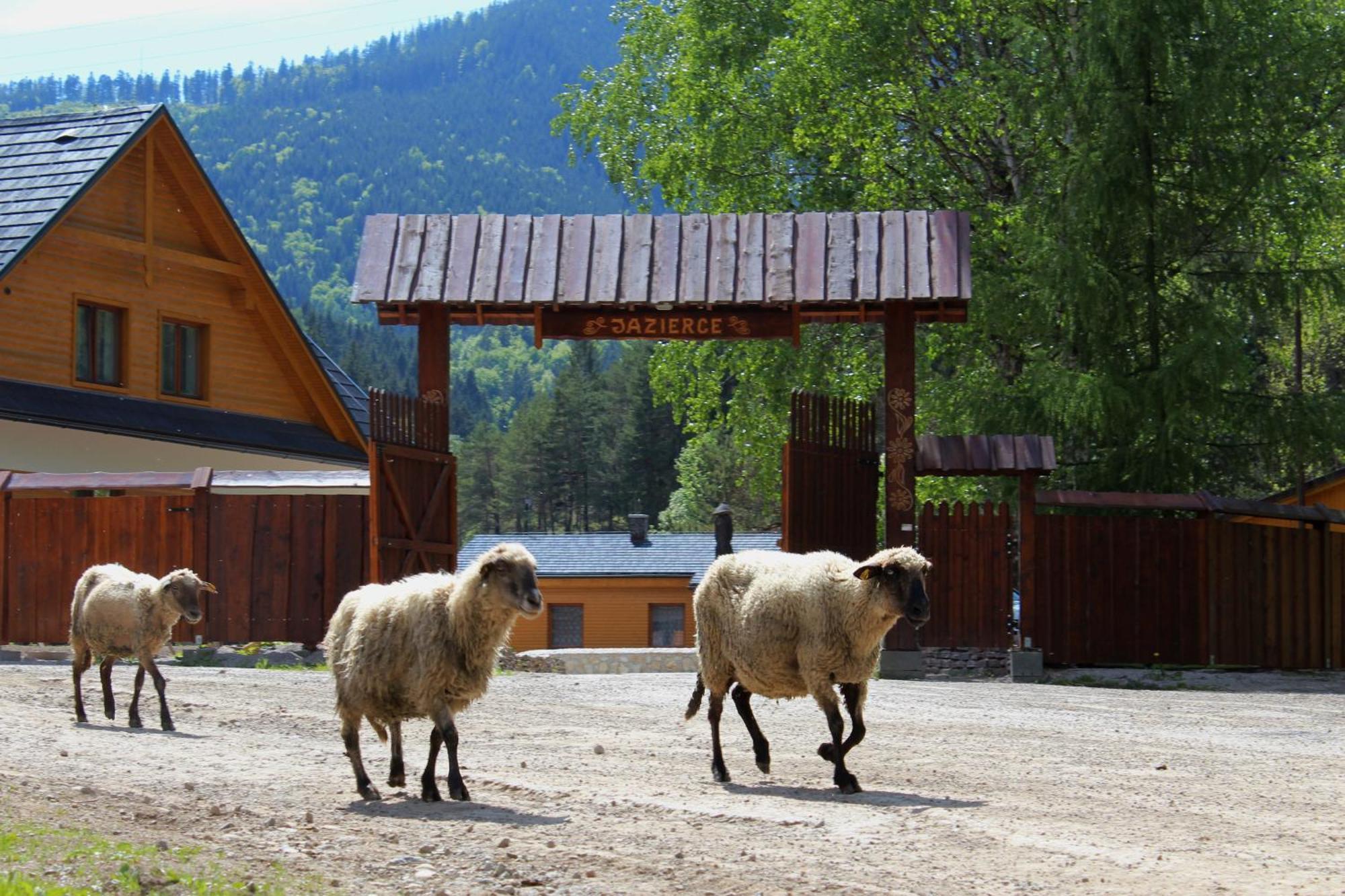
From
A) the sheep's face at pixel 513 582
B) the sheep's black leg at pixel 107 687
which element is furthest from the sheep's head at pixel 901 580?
the sheep's black leg at pixel 107 687

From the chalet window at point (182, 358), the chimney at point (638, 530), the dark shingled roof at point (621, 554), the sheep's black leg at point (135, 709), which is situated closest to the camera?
the sheep's black leg at point (135, 709)

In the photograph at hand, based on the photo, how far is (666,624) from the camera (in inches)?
2306

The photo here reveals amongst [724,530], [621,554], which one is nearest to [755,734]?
[724,530]

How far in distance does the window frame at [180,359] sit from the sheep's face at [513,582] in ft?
72.3

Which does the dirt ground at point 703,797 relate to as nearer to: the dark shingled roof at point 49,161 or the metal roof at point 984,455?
the metal roof at point 984,455

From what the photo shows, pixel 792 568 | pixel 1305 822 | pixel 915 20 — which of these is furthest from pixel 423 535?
pixel 915 20

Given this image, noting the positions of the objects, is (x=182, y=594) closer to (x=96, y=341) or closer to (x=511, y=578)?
(x=511, y=578)

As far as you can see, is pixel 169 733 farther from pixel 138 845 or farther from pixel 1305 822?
pixel 1305 822

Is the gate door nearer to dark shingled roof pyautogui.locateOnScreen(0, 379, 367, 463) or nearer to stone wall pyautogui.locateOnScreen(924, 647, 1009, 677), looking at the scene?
stone wall pyautogui.locateOnScreen(924, 647, 1009, 677)

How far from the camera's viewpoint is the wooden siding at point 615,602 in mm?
56688

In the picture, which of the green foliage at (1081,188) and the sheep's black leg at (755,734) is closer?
the sheep's black leg at (755,734)

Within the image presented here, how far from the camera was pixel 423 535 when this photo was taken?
21.3m

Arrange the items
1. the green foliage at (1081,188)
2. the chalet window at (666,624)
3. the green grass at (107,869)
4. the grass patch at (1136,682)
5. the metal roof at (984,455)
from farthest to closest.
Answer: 1. the chalet window at (666,624)
2. the green foliage at (1081,188)
3. the metal roof at (984,455)
4. the grass patch at (1136,682)
5. the green grass at (107,869)

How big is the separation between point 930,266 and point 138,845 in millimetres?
15173
